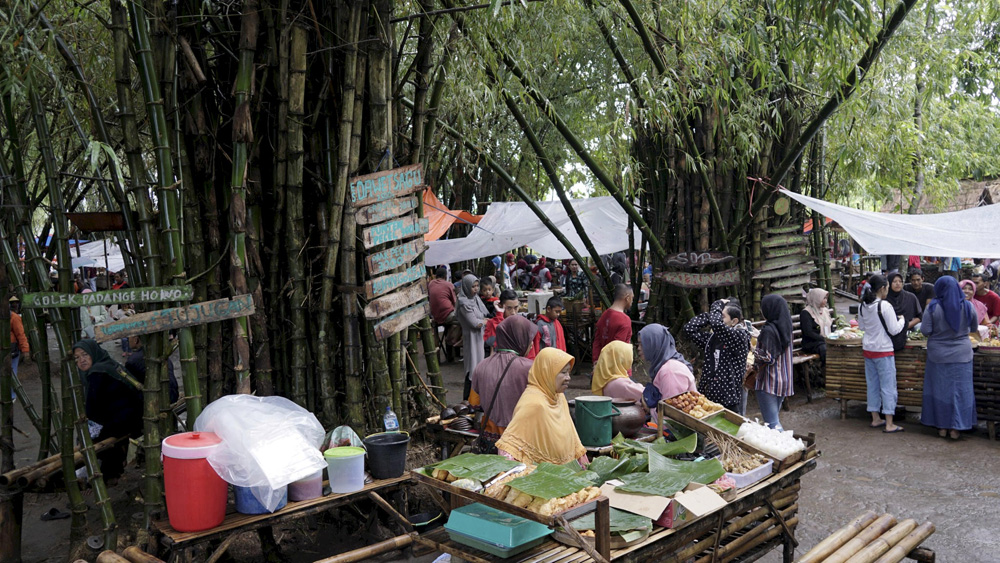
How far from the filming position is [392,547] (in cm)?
355

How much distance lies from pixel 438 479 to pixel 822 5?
2895 millimetres

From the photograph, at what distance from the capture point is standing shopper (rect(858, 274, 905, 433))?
7.21 metres

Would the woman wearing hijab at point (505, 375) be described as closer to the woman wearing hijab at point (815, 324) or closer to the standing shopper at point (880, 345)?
the standing shopper at point (880, 345)

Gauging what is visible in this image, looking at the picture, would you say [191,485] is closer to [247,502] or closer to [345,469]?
[247,502]

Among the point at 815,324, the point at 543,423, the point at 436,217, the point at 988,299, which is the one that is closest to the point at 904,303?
the point at 815,324

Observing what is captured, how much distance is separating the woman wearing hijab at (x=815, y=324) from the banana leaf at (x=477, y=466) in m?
6.48

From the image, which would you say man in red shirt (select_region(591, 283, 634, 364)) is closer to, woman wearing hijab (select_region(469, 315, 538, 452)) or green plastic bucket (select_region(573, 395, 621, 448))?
woman wearing hijab (select_region(469, 315, 538, 452))

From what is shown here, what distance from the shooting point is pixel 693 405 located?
461cm

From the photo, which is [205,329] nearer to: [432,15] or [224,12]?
[224,12]

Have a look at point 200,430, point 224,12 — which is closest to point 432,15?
point 224,12

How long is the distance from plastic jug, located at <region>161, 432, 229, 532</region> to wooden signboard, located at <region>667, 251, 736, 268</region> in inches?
242

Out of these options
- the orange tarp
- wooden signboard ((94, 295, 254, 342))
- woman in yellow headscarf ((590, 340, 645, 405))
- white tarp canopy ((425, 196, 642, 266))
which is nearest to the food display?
woman in yellow headscarf ((590, 340, 645, 405))

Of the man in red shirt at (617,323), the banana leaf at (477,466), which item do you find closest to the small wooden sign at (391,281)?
the banana leaf at (477,466)

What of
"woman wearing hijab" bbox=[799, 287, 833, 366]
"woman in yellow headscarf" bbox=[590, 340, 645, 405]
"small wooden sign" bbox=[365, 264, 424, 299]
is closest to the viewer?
"small wooden sign" bbox=[365, 264, 424, 299]
